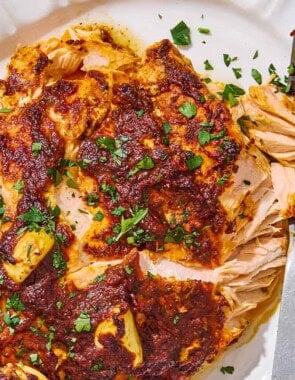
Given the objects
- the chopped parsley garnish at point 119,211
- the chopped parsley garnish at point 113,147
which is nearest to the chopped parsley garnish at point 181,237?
the chopped parsley garnish at point 119,211

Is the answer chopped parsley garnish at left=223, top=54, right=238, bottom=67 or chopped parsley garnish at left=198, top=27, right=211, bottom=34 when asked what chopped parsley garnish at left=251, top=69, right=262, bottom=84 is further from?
chopped parsley garnish at left=198, top=27, right=211, bottom=34

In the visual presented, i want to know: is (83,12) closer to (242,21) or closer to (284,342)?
(242,21)

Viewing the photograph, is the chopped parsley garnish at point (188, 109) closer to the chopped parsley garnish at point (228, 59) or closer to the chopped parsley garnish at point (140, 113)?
the chopped parsley garnish at point (140, 113)

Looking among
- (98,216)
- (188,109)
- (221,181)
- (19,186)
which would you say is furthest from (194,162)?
(19,186)

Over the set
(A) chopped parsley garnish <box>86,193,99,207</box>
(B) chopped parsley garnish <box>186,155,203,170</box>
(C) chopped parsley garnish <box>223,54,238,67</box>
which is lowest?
(B) chopped parsley garnish <box>186,155,203,170</box>

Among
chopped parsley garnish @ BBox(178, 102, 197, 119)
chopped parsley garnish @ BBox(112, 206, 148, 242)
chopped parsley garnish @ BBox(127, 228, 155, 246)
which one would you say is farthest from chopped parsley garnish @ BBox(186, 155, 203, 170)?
chopped parsley garnish @ BBox(127, 228, 155, 246)

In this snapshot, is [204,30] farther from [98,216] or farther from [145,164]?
[98,216]
